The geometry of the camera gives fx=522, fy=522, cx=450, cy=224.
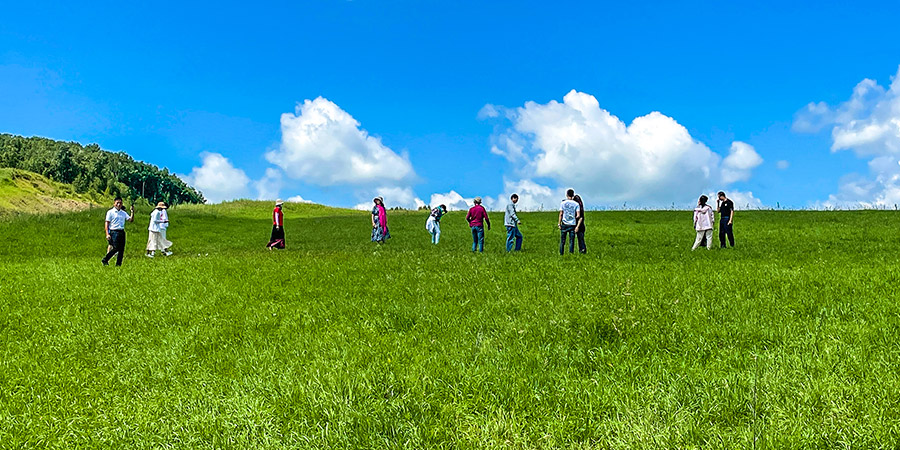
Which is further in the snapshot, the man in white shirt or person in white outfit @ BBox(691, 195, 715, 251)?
person in white outfit @ BBox(691, 195, 715, 251)

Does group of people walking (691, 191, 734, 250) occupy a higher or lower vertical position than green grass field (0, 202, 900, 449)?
higher

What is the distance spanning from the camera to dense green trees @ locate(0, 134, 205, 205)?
146 m

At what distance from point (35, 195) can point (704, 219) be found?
5415 inches

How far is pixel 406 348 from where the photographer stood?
23.4ft

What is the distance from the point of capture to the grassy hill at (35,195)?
10025 cm

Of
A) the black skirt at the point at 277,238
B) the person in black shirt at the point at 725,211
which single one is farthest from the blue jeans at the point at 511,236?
the black skirt at the point at 277,238

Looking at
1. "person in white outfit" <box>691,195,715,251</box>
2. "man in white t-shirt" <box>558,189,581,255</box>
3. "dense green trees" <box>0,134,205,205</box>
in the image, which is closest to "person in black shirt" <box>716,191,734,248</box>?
"person in white outfit" <box>691,195,715,251</box>

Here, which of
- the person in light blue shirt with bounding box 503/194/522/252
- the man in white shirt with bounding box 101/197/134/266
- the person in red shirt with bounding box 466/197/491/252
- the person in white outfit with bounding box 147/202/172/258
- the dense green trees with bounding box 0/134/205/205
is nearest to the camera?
the man in white shirt with bounding box 101/197/134/266

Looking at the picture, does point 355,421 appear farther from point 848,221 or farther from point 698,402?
point 848,221

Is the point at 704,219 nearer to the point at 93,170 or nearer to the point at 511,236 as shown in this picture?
the point at 511,236

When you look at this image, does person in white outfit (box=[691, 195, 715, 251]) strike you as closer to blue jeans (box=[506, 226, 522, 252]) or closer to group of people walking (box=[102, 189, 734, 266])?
group of people walking (box=[102, 189, 734, 266])

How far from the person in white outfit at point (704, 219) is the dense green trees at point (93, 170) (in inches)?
6503

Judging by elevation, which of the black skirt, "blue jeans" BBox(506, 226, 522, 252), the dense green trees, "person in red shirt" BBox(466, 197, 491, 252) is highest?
the dense green trees

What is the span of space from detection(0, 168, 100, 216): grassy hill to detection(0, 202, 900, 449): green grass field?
97535 millimetres
